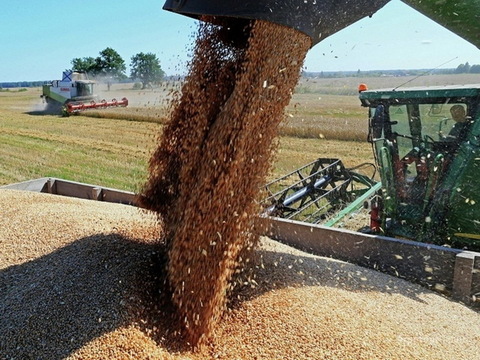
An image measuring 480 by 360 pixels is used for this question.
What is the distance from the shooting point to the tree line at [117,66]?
104 ft

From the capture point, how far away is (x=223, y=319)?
246 cm

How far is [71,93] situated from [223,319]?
20.7 metres

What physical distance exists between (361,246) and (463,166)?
35.8 inches

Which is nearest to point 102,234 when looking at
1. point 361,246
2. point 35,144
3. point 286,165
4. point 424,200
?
point 361,246

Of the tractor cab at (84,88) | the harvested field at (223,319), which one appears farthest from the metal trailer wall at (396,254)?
the tractor cab at (84,88)

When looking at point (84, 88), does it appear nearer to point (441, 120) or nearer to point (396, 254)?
point (441, 120)

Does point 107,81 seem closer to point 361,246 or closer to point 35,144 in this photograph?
point 35,144

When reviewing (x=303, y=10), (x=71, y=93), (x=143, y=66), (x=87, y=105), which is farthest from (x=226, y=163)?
(x=143, y=66)

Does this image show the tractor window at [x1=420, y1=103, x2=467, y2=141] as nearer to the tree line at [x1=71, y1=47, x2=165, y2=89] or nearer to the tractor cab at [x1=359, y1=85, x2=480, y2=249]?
the tractor cab at [x1=359, y1=85, x2=480, y2=249]

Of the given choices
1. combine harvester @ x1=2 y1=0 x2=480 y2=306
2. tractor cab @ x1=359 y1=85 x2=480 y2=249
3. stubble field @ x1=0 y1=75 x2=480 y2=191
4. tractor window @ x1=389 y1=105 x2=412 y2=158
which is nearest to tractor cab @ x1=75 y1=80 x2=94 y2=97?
stubble field @ x1=0 y1=75 x2=480 y2=191

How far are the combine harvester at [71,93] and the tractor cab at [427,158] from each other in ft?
59.3

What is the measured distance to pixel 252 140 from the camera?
2383 millimetres

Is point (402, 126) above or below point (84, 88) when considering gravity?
below

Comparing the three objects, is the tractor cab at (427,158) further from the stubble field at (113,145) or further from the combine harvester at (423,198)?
the stubble field at (113,145)
